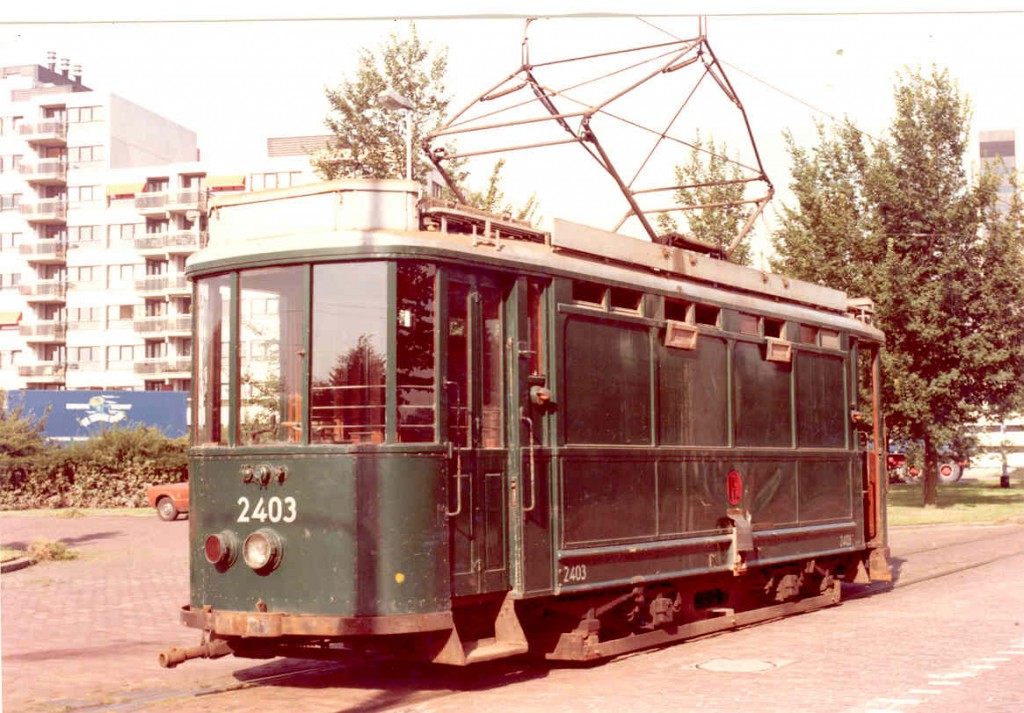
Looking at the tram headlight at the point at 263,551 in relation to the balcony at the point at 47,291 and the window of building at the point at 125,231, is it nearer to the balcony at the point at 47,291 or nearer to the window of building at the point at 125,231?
the window of building at the point at 125,231

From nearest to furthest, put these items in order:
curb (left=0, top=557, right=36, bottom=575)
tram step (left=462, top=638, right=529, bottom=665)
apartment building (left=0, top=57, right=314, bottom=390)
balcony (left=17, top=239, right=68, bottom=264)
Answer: tram step (left=462, top=638, right=529, bottom=665) < curb (left=0, top=557, right=36, bottom=575) < apartment building (left=0, top=57, right=314, bottom=390) < balcony (left=17, top=239, right=68, bottom=264)

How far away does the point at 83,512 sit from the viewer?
3797 centimetres

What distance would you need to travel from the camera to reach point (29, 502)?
1590 inches

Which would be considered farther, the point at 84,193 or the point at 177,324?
the point at 84,193

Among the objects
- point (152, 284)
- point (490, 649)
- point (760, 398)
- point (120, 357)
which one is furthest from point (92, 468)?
point (120, 357)

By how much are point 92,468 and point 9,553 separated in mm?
17227

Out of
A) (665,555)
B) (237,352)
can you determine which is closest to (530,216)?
(665,555)

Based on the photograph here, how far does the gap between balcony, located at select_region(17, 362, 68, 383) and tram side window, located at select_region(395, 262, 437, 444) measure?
72483 mm

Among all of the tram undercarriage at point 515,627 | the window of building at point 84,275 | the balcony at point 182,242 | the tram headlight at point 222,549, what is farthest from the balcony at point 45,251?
the tram headlight at point 222,549

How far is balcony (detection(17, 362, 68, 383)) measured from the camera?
77.2 meters

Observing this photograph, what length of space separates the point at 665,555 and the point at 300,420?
12.4ft

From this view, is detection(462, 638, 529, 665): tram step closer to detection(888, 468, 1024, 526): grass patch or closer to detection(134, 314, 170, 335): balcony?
detection(888, 468, 1024, 526): grass patch

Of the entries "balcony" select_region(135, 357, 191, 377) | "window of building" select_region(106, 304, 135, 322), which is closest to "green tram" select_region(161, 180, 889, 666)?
"balcony" select_region(135, 357, 191, 377)

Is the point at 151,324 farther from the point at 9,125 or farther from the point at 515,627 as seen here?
the point at 515,627
